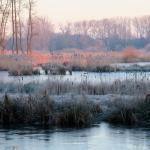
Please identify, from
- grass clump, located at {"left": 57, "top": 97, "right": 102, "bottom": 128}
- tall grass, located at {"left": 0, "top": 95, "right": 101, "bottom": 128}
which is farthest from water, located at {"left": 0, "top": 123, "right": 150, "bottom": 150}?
tall grass, located at {"left": 0, "top": 95, "right": 101, "bottom": 128}

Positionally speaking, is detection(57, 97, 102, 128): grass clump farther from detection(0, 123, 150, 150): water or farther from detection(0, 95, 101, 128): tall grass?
detection(0, 123, 150, 150): water

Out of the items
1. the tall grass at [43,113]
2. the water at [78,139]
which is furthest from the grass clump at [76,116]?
the water at [78,139]

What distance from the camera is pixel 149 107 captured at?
1538 cm

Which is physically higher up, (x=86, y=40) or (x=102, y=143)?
(x=86, y=40)

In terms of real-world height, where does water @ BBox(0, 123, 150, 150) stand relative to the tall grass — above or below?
below

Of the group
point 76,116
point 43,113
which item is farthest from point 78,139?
point 43,113

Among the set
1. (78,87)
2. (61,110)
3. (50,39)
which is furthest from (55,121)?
(50,39)

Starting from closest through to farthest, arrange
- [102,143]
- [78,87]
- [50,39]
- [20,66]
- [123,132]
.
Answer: [102,143], [123,132], [78,87], [20,66], [50,39]

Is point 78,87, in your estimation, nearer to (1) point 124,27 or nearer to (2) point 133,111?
(2) point 133,111

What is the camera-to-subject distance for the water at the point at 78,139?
12070mm

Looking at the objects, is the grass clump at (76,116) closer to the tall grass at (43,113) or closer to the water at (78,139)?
the tall grass at (43,113)

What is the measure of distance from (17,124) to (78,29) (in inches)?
3692

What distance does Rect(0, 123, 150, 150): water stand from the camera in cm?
1207

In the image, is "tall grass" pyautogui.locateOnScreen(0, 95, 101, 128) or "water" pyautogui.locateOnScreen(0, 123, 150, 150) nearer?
"water" pyautogui.locateOnScreen(0, 123, 150, 150)
